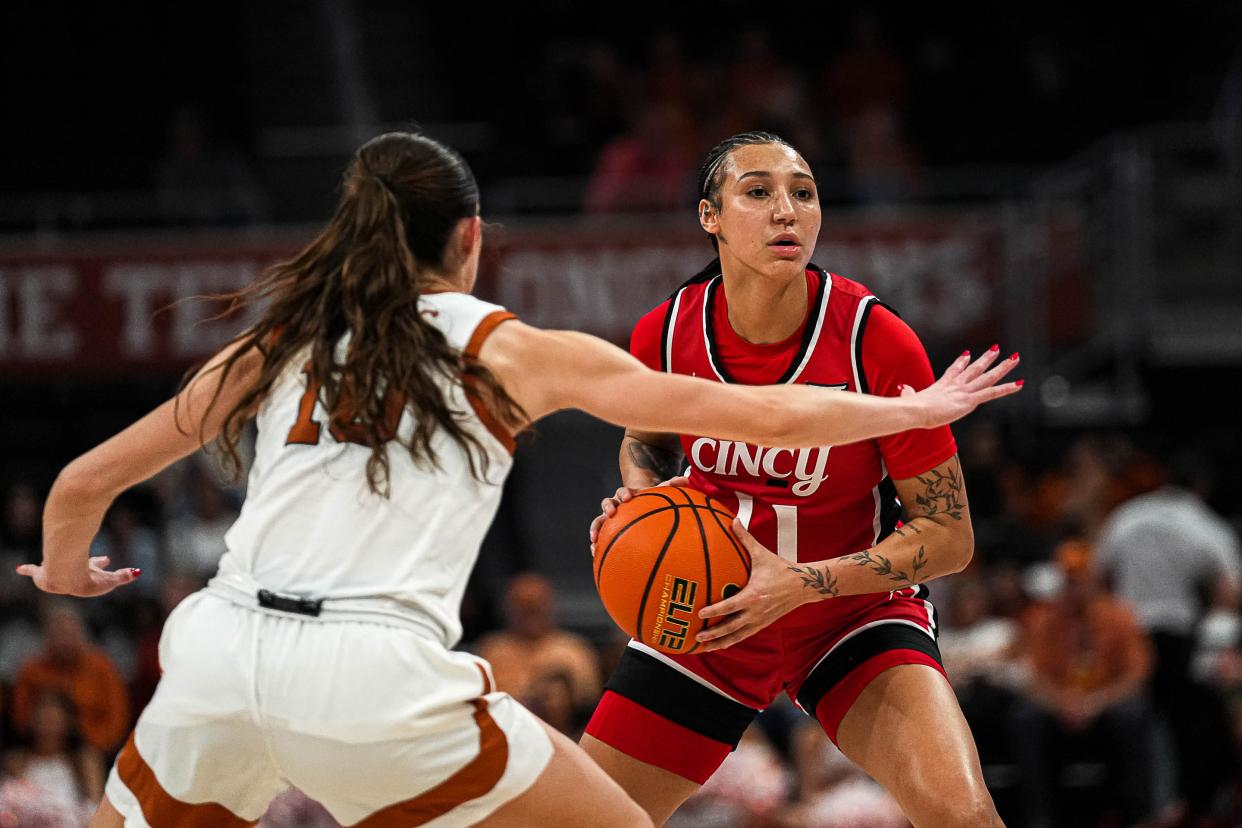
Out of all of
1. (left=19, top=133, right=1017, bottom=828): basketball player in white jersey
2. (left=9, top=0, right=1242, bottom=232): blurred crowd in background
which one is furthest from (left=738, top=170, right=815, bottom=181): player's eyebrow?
(left=9, top=0, right=1242, bottom=232): blurred crowd in background

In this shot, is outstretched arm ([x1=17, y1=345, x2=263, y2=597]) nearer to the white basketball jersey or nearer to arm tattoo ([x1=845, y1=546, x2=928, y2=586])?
the white basketball jersey

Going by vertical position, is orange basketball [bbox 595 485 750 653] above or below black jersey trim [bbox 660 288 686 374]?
below

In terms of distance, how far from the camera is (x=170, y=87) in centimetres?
1702

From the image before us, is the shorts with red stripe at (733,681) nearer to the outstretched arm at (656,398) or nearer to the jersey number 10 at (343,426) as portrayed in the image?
the outstretched arm at (656,398)

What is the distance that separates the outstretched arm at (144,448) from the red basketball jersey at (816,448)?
4.96ft

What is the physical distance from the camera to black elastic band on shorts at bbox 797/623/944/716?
4574 mm

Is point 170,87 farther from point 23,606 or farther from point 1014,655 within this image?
point 1014,655

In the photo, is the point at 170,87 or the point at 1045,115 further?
the point at 170,87

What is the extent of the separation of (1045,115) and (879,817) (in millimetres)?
9073

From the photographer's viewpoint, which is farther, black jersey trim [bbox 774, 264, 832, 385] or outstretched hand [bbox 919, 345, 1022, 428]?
black jersey trim [bbox 774, 264, 832, 385]

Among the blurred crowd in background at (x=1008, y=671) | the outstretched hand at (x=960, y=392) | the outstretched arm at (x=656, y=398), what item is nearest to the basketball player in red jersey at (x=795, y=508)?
the outstretched hand at (x=960, y=392)

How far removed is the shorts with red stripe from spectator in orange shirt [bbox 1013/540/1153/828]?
4387 millimetres

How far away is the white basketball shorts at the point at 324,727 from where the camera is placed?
320 cm

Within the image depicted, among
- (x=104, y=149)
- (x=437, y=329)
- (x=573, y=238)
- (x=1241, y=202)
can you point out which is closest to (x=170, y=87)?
(x=104, y=149)
